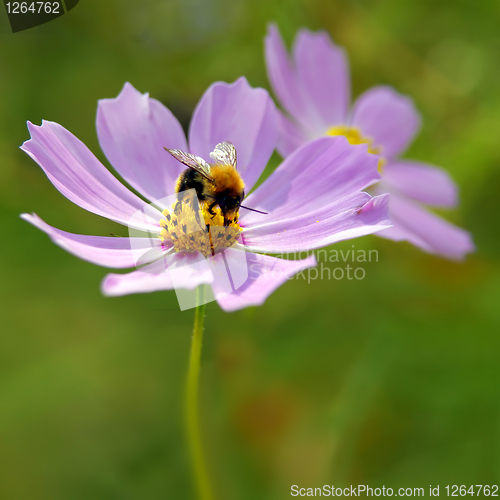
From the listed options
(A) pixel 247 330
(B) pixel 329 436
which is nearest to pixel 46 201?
(A) pixel 247 330

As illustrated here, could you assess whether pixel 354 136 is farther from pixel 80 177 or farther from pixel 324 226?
pixel 80 177

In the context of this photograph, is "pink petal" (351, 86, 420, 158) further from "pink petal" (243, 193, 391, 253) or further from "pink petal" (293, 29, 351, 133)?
"pink petal" (243, 193, 391, 253)

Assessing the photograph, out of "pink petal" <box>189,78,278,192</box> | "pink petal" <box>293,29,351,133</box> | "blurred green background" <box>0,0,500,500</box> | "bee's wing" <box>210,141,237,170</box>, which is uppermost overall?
"pink petal" <box>293,29,351,133</box>

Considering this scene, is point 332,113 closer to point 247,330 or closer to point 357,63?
point 357,63

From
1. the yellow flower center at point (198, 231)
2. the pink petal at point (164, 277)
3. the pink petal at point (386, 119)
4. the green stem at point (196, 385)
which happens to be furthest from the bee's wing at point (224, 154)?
the pink petal at point (386, 119)

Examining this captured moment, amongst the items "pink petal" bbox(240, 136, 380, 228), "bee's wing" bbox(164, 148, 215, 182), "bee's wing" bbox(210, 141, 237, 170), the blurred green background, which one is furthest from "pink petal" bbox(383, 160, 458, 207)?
"bee's wing" bbox(164, 148, 215, 182)

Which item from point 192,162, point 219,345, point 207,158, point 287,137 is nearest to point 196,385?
point 192,162
